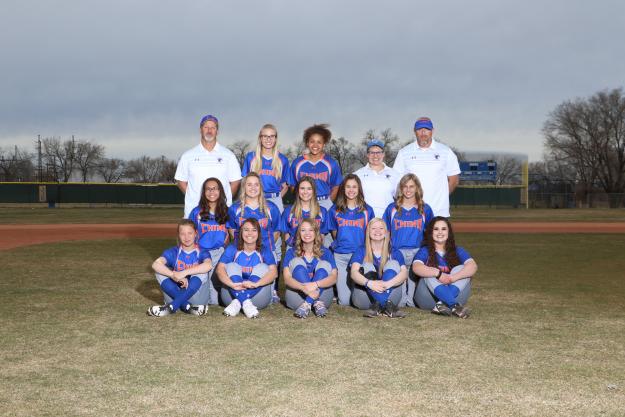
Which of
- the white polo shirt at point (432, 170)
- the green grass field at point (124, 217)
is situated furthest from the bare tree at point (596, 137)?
the white polo shirt at point (432, 170)

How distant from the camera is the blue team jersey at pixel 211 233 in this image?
6340mm

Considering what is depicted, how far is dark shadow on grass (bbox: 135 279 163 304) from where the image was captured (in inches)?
263

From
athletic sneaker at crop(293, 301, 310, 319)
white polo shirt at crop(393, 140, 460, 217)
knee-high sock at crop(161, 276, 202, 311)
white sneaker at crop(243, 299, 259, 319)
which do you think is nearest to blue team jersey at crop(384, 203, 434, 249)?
white polo shirt at crop(393, 140, 460, 217)

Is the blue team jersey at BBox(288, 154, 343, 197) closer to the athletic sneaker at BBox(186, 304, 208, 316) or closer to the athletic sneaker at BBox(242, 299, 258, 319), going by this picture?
the athletic sneaker at BBox(242, 299, 258, 319)

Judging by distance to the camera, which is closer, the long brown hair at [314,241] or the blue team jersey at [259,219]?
the long brown hair at [314,241]

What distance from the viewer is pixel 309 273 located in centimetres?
598

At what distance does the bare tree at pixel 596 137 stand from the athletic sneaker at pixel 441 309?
197 ft

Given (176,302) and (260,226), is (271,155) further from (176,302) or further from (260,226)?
(176,302)

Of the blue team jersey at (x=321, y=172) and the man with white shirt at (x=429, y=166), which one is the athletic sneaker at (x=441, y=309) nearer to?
the man with white shirt at (x=429, y=166)

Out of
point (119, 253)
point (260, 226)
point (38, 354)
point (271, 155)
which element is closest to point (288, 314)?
point (260, 226)

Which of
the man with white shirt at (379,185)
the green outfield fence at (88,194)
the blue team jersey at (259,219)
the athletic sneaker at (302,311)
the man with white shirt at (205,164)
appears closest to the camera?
the athletic sneaker at (302,311)

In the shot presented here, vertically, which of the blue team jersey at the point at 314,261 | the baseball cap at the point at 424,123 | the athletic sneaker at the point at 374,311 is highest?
the baseball cap at the point at 424,123

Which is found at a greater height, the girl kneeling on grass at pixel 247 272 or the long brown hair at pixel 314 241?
the long brown hair at pixel 314 241

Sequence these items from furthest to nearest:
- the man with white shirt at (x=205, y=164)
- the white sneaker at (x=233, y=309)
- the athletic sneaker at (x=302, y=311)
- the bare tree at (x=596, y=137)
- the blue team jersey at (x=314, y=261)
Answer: the bare tree at (x=596, y=137) < the man with white shirt at (x=205, y=164) < the blue team jersey at (x=314, y=261) < the white sneaker at (x=233, y=309) < the athletic sneaker at (x=302, y=311)
